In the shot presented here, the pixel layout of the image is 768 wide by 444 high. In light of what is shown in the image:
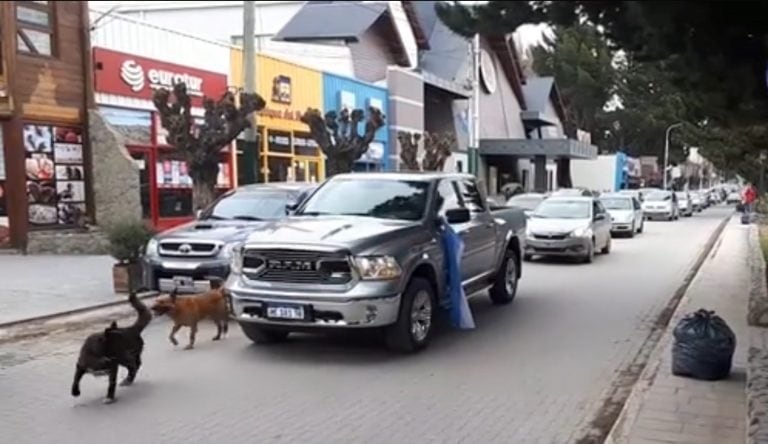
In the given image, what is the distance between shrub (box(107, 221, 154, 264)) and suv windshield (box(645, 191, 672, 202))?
3077 cm

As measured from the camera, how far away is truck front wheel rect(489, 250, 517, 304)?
11508 millimetres

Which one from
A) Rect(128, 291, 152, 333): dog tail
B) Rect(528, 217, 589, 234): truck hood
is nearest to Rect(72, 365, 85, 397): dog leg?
Rect(128, 291, 152, 333): dog tail

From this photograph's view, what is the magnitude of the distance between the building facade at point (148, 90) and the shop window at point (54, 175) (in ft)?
1.82

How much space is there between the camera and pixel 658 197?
38406 mm

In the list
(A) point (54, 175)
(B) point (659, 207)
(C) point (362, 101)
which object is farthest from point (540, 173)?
(A) point (54, 175)

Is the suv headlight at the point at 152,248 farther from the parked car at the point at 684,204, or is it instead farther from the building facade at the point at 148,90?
the parked car at the point at 684,204

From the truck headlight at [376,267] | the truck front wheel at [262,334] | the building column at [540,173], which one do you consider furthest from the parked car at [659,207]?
the truck headlight at [376,267]

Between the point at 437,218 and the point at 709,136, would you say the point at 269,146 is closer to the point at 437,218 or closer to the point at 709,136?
the point at 709,136

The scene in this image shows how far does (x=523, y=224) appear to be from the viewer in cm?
1262

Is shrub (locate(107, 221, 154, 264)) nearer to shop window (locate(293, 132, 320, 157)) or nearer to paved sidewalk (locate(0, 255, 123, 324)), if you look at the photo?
paved sidewalk (locate(0, 255, 123, 324))

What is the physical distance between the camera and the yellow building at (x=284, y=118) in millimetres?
24558

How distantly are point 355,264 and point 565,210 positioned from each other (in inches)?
493

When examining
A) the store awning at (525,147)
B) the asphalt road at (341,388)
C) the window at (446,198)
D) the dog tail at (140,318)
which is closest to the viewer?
the asphalt road at (341,388)

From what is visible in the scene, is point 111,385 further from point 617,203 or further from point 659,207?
point 659,207
